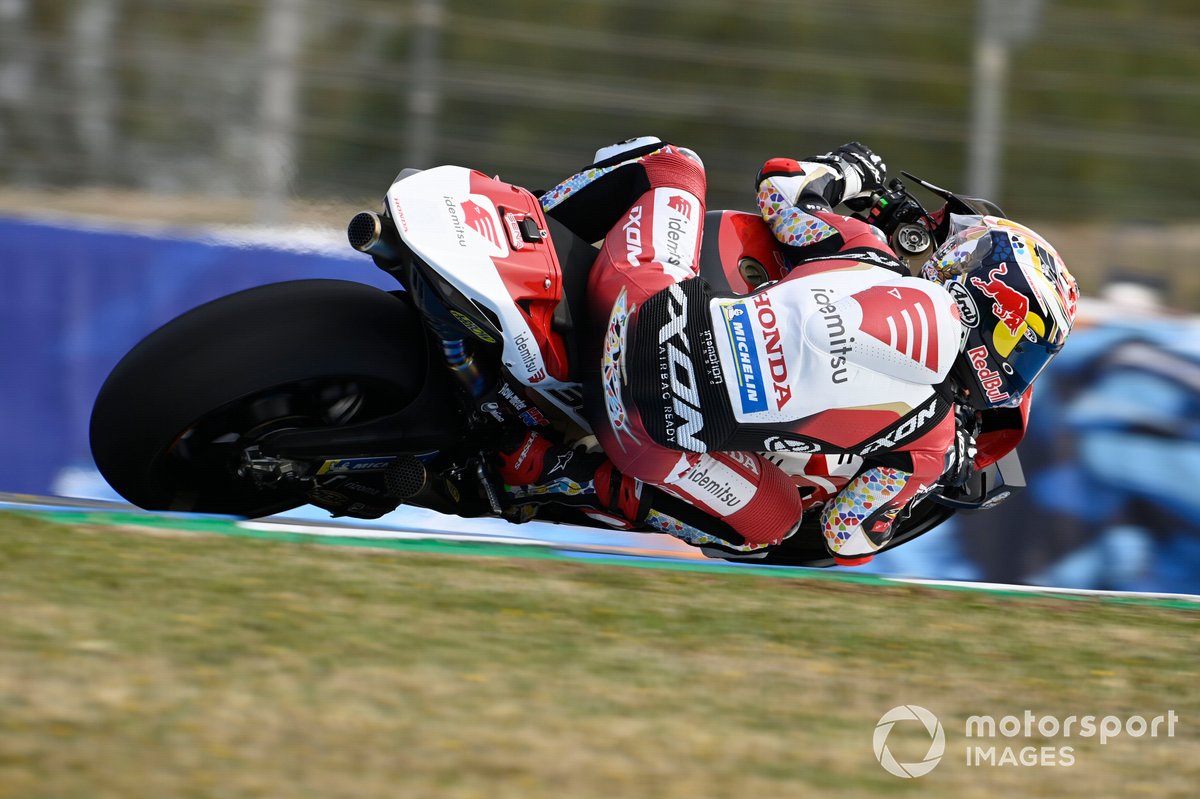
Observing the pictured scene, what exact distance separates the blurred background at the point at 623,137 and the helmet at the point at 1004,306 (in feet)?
7.41

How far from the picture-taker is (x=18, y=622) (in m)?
2.71

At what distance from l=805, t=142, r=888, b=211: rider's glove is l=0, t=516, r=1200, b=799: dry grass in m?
1.17

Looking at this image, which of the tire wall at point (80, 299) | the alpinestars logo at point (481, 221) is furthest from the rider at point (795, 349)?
the tire wall at point (80, 299)

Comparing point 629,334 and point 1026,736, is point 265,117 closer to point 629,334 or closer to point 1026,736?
point 629,334

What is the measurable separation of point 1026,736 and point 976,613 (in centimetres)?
78

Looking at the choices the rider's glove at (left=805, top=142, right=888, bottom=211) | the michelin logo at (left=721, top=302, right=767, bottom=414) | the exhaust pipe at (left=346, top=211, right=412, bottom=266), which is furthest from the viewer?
the rider's glove at (left=805, top=142, right=888, bottom=211)

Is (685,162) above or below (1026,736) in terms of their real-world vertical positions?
above

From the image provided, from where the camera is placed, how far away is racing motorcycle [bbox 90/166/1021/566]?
3.24m

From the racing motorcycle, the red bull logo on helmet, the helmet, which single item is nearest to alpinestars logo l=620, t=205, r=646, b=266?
the racing motorcycle

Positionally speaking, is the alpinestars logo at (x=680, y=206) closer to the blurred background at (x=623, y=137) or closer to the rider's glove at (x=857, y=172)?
the rider's glove at (x=857, y=172)

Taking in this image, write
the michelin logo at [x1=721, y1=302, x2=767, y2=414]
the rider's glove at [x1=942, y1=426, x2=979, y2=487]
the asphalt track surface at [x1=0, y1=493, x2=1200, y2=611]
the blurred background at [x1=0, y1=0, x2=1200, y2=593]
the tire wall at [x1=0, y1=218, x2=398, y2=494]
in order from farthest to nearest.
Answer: the blurred background at [x1=0, y1=0, x2=1200, y2=593] < the tire wall at [x1=0, y1=218, x2=398, y2=494] < the rider's glove at [x1=942, y1=426, x2=979, y2=487] < the asphalt track surface at [x1=0, y1=493, x2=1200, y2=611] < the michelin logo at [x1=721, y1=302, x2=767, y2=414]

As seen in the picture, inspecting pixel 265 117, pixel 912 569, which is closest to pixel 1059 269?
pixel 912 569

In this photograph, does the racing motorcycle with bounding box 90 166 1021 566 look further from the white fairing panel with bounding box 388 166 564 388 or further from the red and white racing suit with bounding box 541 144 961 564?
the red and white racing suit with bounding box 541 144 961 564

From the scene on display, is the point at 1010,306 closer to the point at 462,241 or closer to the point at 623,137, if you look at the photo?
the point at 462,241
